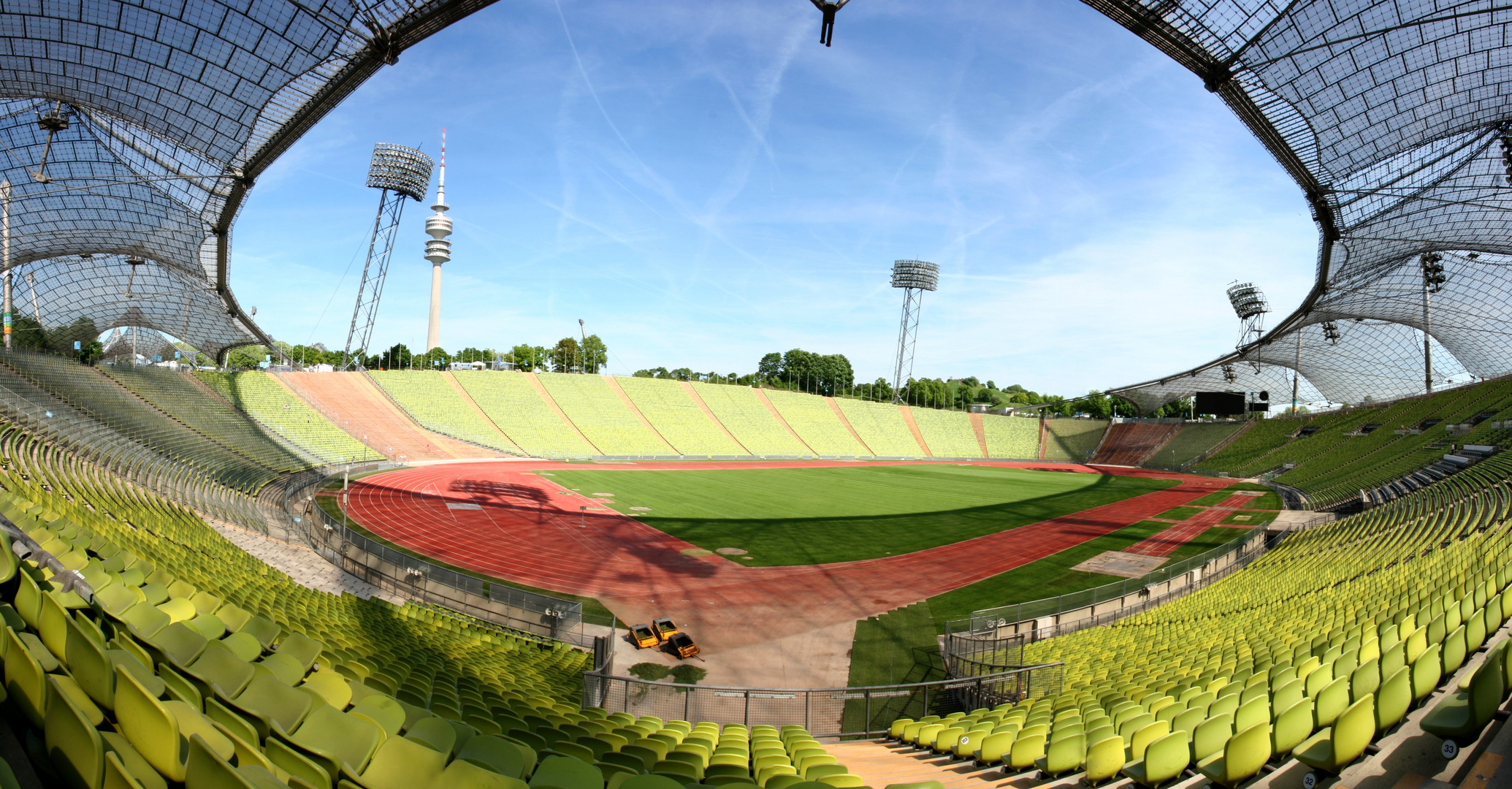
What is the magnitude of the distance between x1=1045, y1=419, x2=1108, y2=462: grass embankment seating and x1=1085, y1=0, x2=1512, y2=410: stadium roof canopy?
37.2m

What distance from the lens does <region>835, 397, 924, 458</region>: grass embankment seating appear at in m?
86.1

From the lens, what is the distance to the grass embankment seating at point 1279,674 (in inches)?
202

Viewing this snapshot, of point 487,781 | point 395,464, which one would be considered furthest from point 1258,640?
point 395,464

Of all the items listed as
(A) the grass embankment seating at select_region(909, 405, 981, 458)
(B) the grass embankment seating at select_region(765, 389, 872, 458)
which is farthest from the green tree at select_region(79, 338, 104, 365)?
(A) the grass embankment seating at select_region(909, 405, 981, 458)

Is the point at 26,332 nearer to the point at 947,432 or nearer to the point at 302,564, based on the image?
the point at 302,564

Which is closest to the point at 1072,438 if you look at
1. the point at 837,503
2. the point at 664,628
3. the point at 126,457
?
the point at 837,503

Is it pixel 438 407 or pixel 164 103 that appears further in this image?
pixel 438 407

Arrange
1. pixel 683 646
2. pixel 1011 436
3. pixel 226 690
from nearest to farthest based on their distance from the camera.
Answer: pixel 226 690
pixel 683 646
pixel 1011 436

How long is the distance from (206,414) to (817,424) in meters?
62.0

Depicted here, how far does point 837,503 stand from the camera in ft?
146

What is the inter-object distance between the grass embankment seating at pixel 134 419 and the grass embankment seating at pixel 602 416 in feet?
107

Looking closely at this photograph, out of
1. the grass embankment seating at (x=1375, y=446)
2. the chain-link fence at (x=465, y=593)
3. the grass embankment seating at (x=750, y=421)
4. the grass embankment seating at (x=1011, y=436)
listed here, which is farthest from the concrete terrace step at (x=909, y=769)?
the grass embankment seating at (x=1011, y=436)

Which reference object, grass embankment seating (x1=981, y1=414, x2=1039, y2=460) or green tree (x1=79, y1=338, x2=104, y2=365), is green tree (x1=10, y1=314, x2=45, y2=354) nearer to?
green tree (x1=79, y1=338, x2=104, y2=365)

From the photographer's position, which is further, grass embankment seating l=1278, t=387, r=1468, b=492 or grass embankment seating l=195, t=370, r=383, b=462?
grass embankment seating l=195, t=370, r=383, b=462
